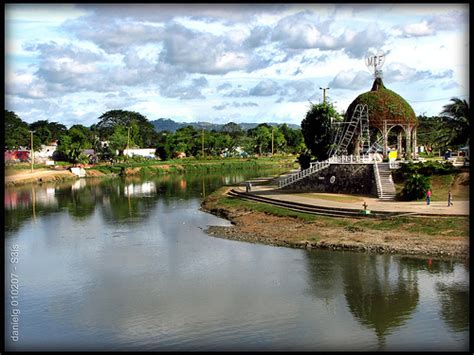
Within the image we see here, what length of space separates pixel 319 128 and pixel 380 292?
3161 cm

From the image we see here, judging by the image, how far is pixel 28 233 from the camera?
3575cm

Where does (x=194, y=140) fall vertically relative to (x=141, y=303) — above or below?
above

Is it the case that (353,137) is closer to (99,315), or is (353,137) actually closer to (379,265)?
(379,265)

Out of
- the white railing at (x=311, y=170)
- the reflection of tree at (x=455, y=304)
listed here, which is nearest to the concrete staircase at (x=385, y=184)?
the white railing at (x=311, y=170)

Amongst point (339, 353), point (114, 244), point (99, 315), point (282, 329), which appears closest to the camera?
point (339, 353)

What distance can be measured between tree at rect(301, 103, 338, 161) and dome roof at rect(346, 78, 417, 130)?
6.33m

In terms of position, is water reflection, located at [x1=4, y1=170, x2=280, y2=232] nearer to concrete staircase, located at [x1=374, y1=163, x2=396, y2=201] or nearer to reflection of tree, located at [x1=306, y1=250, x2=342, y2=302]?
reflection of tree, located at [x1=306, y1=250, x2=342, y2=302]

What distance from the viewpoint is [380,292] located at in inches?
861

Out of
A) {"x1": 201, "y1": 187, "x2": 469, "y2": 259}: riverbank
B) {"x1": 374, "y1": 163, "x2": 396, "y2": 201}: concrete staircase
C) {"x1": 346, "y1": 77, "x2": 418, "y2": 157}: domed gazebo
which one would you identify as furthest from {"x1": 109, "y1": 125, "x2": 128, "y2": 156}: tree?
{"x1": 374, "y1": 163, "x2": 396, "y2": 201}: concrete staircase

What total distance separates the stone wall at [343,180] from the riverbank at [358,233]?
7.16 m

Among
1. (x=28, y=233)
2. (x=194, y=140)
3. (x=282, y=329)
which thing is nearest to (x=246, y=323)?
(x=282, y=329)

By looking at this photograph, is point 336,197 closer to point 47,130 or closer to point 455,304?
point 455,304

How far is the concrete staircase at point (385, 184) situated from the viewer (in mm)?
37819

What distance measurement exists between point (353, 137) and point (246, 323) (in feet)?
104
